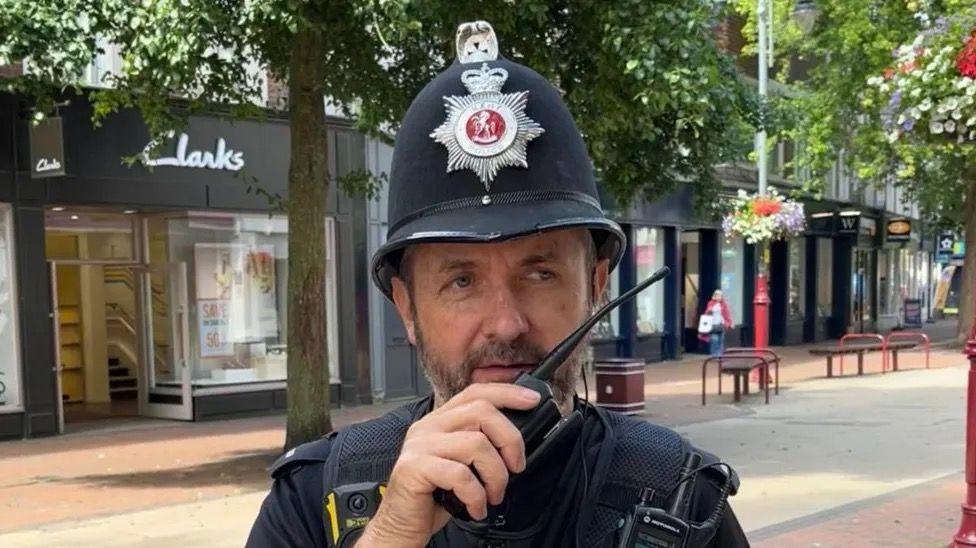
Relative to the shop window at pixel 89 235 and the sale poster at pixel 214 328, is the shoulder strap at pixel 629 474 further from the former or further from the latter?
the sale poster at pixel 214 328

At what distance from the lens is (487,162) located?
57.9 inches

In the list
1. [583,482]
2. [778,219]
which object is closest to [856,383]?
[778,219]

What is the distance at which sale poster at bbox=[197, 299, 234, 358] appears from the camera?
1353cm

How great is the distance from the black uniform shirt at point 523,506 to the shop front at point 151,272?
1044 centimetres

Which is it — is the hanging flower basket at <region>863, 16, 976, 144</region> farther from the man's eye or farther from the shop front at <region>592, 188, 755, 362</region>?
the shop front at <region>592, 188, 755, 362</region>

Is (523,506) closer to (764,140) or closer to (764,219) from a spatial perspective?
(764,219)

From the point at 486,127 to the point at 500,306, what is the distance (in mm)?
284

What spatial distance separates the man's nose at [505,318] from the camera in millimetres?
1406

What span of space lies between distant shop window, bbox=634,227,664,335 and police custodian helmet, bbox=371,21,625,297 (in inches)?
771

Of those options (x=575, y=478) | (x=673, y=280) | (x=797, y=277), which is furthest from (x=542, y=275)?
(x=797, y=277)

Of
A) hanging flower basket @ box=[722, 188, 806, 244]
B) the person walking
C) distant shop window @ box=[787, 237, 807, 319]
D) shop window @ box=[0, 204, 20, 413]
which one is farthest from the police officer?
distant shop window @ box=[787, 237, 807, 319]

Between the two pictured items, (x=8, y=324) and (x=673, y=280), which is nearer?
(x=8, y=324)

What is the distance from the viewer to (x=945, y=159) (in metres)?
23.0

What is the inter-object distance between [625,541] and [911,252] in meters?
41.6
